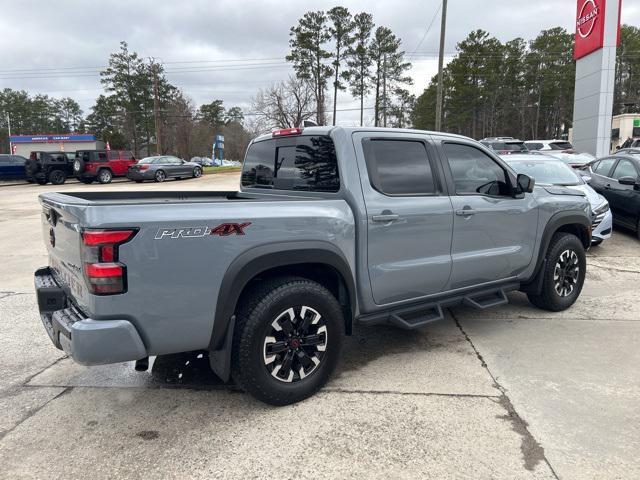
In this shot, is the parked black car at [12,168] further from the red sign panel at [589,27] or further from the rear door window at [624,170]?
the red sign panel at [589,27]

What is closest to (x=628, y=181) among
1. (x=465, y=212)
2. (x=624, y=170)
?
(x=624, y=170)

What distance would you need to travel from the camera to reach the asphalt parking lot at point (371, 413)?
266cm

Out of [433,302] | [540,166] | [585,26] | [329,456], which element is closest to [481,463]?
[329,456]

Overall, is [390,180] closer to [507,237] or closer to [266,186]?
[266,186]

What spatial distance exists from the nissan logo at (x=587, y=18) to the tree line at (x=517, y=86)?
3751 centimetres

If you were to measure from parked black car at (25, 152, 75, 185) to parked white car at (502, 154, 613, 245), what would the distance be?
23349 millimetres

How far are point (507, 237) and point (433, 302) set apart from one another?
1.06 meters

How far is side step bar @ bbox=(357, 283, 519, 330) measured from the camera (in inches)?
147

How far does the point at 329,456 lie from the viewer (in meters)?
2.74

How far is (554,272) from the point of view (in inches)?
198

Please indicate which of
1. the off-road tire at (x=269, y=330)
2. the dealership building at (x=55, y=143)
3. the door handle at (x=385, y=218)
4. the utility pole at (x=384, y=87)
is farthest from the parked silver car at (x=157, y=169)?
the utility pole at (x=384, y=87)

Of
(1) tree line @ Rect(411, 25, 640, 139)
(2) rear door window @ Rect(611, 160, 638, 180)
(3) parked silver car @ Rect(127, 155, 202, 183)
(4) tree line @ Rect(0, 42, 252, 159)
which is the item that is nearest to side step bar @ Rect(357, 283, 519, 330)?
(2) rear door window @ Rect(611, 160, 638, 180)

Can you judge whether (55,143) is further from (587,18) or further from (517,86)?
(517,86)

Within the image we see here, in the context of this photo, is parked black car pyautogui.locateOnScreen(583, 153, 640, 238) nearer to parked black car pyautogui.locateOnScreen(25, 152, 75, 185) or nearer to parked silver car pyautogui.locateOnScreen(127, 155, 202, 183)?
parked silver car pyautogui.locateOnScreen(127, 155, 202, 183)
